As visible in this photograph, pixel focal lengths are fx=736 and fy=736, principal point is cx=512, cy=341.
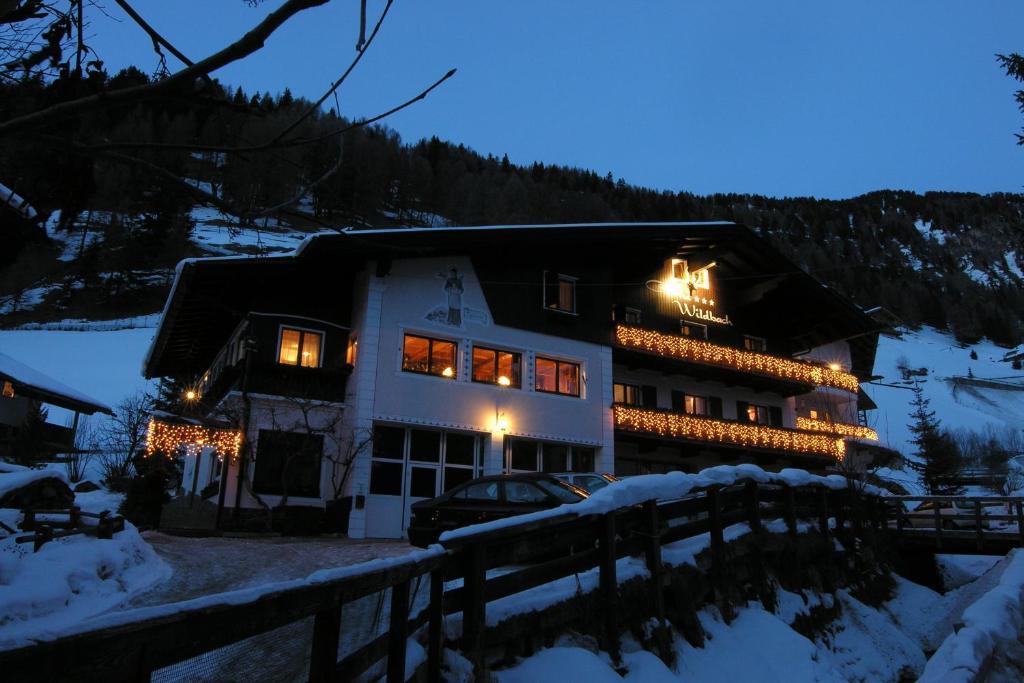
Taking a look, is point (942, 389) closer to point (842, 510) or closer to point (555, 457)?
point (555, 457)

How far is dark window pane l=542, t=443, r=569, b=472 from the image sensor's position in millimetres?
23781

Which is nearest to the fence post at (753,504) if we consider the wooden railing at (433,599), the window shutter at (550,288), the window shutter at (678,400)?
the wooden railing at (433,599)

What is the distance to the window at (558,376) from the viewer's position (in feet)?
80.0

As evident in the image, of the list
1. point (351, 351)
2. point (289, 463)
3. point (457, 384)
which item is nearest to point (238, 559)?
point (289, 463)

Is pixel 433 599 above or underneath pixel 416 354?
underneath

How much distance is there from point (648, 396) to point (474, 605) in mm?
23388

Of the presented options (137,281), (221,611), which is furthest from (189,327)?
(137,281)

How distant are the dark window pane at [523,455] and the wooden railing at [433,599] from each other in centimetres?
1147

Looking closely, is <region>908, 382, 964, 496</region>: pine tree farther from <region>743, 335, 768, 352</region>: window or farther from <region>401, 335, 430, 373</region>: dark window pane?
<region>401, 335, 430, 373</region>: dark window pane

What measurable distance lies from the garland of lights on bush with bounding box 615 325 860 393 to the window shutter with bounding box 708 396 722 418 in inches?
79.3

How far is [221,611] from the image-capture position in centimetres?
312

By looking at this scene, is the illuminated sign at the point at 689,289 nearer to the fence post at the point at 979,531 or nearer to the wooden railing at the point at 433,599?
the fence post at the point at 979,531

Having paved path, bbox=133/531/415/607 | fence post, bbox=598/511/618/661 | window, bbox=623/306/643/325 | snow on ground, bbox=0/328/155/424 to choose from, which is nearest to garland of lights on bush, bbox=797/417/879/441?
window, bbox=623/306/643/325

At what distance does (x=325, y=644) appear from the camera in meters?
3.90
